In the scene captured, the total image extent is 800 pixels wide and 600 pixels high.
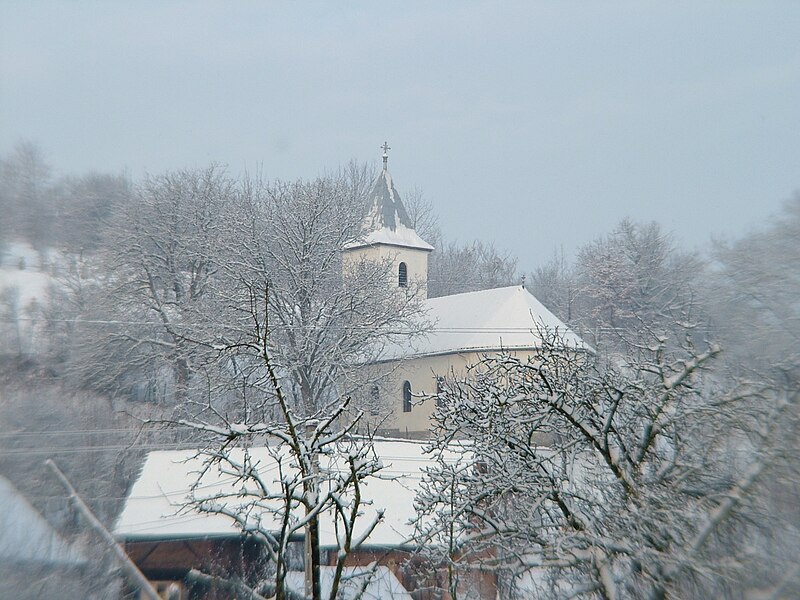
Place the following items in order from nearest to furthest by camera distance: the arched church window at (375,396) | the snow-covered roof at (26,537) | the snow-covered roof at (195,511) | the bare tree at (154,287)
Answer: the snow-covered roof at (26,537) → the snow-covered roof at (195,511) → the bare tree at (154,287) → the arched church window at (375,396)

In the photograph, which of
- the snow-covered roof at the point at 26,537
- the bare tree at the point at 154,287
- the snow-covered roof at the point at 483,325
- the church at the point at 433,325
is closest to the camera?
the snow-covered roof at the point at 26,537

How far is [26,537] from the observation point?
27.5 ft

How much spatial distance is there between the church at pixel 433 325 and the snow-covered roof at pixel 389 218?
5 centimetres

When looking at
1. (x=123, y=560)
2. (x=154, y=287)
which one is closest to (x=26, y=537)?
(x=123, y=560)

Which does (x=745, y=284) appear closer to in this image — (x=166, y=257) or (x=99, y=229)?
(x=99, y=229)

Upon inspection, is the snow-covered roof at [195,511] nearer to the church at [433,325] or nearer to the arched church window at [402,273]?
the church at [433,325]

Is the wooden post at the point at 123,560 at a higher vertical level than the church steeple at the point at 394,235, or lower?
lower

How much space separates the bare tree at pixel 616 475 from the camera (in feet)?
20.2

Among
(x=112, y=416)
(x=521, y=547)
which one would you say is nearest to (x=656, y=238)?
(x=112, y=416)

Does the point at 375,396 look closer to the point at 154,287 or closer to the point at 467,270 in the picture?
Result: the point at 154,287

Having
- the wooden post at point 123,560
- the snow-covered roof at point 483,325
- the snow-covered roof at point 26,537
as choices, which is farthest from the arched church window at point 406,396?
the snow-covered roof at point 26,537

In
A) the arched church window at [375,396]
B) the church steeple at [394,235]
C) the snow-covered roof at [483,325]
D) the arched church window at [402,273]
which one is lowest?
the arched church window at [375,396]

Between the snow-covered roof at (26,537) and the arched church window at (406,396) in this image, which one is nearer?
the snow-covered roof at (26,537)

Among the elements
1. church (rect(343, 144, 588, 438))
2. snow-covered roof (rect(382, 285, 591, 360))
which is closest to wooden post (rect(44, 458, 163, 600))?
church (rect(343, 144, 588, 438))
